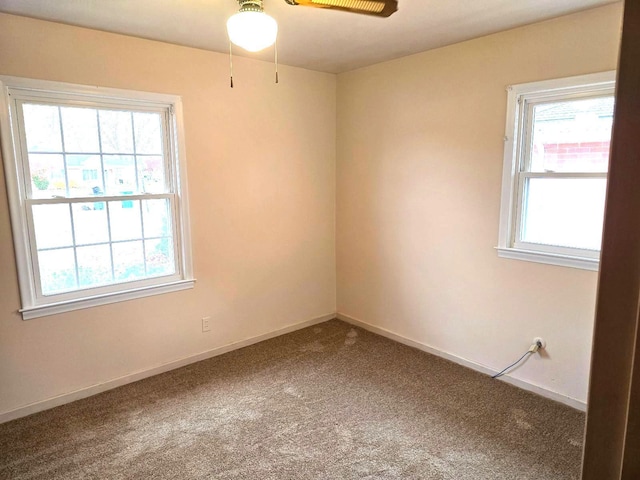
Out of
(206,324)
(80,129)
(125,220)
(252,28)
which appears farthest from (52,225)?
(252,28)

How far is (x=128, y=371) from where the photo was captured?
116 inches

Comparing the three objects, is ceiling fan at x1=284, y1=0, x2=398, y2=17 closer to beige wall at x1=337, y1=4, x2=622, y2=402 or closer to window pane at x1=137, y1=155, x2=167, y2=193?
beige wall at x1=337, y1=4, x2=622, y2=402

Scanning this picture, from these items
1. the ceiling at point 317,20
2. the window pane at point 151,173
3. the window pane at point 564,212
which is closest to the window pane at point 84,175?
the window pane at point 151,173

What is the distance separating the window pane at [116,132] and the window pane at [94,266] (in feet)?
2.27

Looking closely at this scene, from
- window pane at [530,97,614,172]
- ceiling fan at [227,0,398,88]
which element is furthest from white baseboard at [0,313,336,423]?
window pane at [530,97,614,172]

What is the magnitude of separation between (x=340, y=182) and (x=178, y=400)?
240 cm

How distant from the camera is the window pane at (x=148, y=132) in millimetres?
2875

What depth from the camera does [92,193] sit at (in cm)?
273

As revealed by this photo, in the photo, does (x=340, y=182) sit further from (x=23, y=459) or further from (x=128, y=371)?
(x=23, y=459)

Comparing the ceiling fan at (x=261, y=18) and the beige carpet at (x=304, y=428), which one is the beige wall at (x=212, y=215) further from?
the ceiling fan at (x=261, y=18)

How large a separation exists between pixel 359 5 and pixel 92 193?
6.83 ft

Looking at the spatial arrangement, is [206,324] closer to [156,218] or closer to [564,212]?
[156,218]

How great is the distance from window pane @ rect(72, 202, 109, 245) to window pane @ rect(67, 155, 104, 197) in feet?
0.28

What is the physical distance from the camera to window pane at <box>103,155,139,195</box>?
278 centimetres
